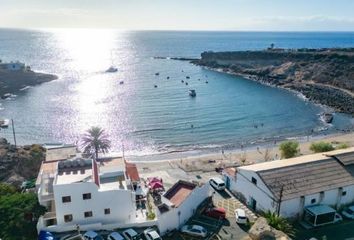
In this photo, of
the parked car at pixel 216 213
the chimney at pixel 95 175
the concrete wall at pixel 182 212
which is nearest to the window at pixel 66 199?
the chimney at pixel 95 175

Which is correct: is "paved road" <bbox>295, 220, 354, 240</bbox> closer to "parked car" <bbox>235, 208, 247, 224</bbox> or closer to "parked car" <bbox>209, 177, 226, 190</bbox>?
"parked car" <bbox>235, 208, 247, 224</bbox>

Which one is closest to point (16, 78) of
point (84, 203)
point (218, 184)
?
point (218, 184)

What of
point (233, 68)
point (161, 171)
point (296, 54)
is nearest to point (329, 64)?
point (296, 54)

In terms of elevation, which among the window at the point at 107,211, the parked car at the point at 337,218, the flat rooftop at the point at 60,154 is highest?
the flat rooftop at the point at 60,154

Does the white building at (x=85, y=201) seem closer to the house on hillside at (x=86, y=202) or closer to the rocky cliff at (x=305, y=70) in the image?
the house on hillside at (x=86, y=202)

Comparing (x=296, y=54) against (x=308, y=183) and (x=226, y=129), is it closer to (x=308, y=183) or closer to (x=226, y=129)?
(x=226, y=129)
